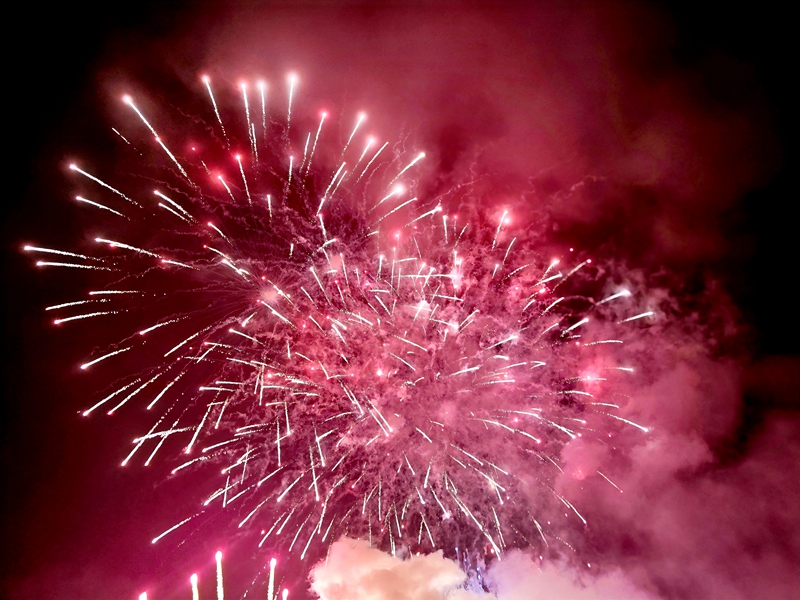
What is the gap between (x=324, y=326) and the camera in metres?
8.96

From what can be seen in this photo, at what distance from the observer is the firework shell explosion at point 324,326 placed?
856 centimetres

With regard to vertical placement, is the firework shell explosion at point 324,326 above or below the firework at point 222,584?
above

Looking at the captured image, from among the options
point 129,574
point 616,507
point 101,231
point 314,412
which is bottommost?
point 616,507

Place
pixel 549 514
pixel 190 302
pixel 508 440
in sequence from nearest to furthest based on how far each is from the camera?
pixel 190 302
pixel 508 440
pixel 549 514

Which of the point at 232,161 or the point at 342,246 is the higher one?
the point at 232,161

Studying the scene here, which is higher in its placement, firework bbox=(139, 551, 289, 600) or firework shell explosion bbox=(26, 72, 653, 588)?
firework shell explosion bbox=(26, 72, 653, 588)

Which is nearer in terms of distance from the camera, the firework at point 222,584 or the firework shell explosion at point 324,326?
the firework shell explosion at point 324,326

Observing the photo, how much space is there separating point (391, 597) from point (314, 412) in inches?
251

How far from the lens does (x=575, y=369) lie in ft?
33.0

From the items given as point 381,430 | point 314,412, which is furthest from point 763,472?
point 314,412

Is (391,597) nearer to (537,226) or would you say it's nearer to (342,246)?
(342,246)

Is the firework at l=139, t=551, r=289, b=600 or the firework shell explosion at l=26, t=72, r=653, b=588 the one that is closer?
the firework shell explosion at l=26, t=72, r=653, b=588

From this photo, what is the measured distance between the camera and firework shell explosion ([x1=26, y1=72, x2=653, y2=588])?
8562 millimetres

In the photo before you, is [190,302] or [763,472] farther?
[763,472]
